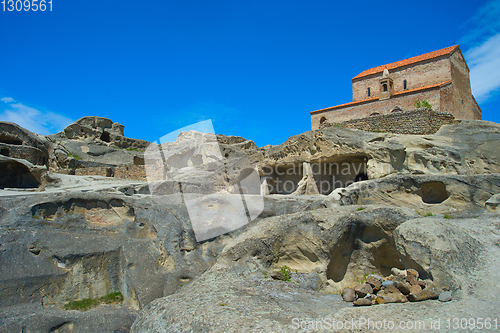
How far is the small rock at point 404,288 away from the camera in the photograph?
367 centimetres

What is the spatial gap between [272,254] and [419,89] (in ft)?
68.7

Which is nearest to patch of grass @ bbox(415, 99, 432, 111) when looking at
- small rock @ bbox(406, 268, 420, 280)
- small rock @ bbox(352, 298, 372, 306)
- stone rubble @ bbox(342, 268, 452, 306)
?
small rock @ bbox(406, 268, 420, 280)

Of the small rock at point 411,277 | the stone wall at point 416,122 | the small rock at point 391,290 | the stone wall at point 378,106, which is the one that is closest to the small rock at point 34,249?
the small rock at point 391,290

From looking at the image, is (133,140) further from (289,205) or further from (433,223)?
(433,223)

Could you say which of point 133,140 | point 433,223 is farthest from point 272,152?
point 133,140

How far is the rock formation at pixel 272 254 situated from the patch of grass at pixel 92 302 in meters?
0.03

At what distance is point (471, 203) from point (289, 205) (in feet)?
12.1

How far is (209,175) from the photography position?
12.3m

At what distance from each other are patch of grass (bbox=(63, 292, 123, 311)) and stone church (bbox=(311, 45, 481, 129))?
21.5 m

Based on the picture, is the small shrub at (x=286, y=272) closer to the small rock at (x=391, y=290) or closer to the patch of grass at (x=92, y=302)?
the small rock at (x=391, y=290)

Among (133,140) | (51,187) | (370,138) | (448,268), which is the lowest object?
(448,268)

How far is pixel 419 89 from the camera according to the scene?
2205cm

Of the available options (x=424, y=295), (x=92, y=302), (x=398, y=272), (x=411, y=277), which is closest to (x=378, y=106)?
(x=398, y=272)

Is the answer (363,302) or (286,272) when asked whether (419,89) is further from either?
(363,302)
